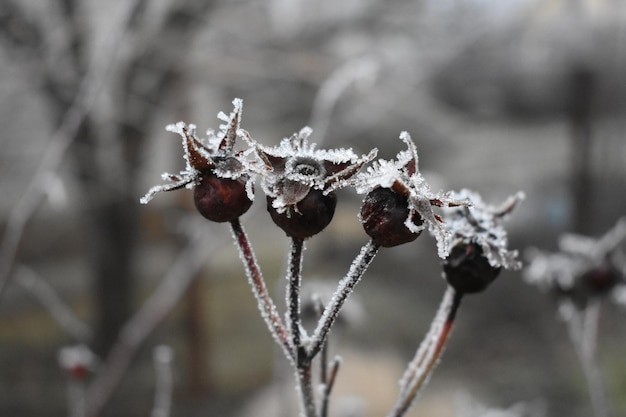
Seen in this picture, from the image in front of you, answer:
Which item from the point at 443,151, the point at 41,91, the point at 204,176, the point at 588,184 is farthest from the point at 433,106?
the point at 204,176

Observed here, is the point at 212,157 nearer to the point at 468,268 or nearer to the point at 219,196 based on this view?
the point at 219,196

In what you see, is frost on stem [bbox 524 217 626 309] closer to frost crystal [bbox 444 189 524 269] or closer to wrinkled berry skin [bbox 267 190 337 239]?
frost crystal [bbox 444 189 524 269]

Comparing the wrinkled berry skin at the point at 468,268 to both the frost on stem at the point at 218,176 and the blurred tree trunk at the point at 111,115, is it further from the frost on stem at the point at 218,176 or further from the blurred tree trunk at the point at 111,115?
the blurred tree trunk at the point at 111,115

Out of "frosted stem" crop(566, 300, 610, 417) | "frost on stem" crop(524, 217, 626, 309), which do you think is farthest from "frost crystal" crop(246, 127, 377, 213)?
"frost on stem" crop(524, 217, 626, 309)

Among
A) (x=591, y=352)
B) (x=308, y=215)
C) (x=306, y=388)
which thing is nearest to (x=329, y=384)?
(x=306, y=388)

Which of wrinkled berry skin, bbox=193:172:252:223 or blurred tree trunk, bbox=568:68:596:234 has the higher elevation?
blurred tree trunk, bbox=568:68:596:234

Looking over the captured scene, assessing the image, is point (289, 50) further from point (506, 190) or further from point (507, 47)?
point (506, 190)

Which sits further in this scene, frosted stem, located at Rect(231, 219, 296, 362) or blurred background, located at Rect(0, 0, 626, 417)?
blurred background, located at Rect(0, 0, 626, 417)
